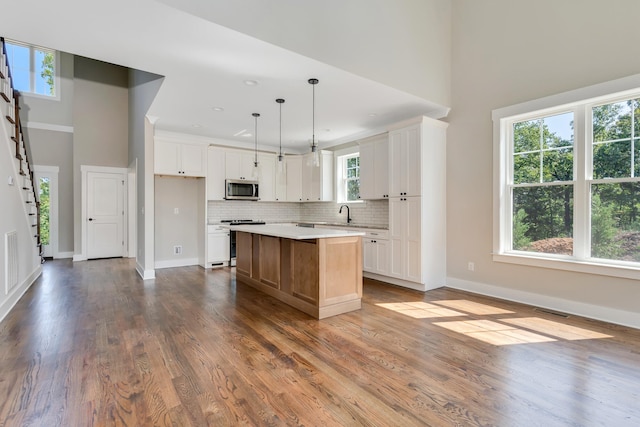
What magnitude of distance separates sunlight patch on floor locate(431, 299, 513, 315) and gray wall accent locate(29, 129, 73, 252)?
8302 mm

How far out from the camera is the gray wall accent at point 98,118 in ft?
24.2

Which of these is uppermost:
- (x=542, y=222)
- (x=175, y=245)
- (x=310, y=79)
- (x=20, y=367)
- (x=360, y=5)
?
(x=360, y=5)

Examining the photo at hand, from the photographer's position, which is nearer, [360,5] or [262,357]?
[262,357]

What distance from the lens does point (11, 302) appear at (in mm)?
3648

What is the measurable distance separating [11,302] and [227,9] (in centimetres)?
404

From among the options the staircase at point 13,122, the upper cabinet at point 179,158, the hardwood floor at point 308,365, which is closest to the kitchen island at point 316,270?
the hardwood floor at point 308,365

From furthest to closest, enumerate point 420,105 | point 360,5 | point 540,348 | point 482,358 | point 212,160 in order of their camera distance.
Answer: point 212,160, point 420,105, point 360,5, point 540,348, point 482,358

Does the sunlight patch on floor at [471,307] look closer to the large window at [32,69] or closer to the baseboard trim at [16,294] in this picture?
the baseboard trim at [16,294]

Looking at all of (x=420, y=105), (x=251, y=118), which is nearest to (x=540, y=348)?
(x=420, y=105)

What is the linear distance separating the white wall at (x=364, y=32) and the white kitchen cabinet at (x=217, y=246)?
4.04 metres

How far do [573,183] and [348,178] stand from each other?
12.2 feet

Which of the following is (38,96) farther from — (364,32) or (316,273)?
(316,273)

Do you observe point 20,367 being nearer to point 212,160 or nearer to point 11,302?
point 11,302

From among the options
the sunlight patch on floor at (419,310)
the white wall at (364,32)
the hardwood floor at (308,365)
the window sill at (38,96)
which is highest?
the window sill at (38,96)
